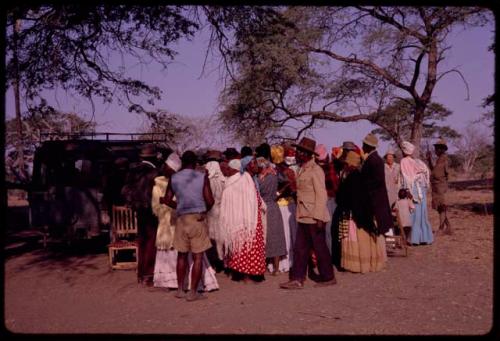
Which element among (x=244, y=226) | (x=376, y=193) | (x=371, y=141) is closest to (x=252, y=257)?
(x=244, y=226)

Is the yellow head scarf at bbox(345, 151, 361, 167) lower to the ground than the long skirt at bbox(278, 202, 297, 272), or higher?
higher

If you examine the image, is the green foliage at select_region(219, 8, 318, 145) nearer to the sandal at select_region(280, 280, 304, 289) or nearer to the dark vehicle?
the dark vehicle

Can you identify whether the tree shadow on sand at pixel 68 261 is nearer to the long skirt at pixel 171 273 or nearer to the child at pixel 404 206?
the long skirt at pixel 171 273

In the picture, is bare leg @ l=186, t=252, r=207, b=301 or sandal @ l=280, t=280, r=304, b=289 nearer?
bare leg @ l=186, t=252, r=207, b=301

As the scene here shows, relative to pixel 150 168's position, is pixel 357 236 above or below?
below

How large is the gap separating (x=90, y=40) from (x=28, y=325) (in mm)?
5814

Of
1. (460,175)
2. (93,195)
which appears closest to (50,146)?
(93,195)

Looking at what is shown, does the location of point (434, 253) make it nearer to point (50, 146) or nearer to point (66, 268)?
point (66, 268)

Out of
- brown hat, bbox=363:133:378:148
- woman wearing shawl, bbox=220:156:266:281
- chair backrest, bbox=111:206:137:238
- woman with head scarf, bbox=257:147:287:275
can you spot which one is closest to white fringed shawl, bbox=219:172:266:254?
woman wearing shawl, bbox=220:156:266:281

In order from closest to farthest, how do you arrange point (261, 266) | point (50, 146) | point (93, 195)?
point (261, 266) < point (93, 195) < point (50, 146)

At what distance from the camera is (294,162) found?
8.78m

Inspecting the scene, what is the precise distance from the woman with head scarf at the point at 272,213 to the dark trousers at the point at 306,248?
76 cm

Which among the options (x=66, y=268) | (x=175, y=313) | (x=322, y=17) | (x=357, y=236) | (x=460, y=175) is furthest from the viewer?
(x=460, y=175)

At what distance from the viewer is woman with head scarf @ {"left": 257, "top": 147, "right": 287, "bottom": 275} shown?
820cm
